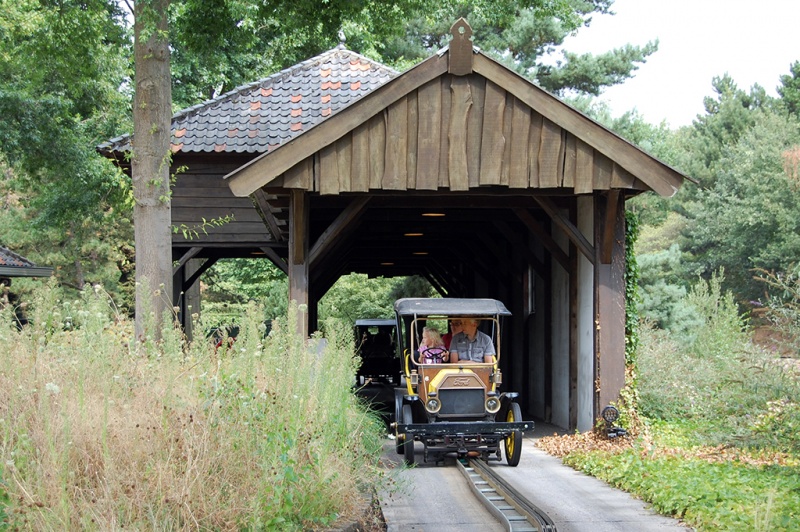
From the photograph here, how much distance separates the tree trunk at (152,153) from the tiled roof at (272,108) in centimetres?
639

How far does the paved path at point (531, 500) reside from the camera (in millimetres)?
7848

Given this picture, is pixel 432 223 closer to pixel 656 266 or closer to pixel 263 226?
pixel 263 226

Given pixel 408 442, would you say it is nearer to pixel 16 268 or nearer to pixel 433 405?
pixel 433 405

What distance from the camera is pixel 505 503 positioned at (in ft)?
28.9

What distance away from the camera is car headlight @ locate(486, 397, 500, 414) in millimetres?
11539

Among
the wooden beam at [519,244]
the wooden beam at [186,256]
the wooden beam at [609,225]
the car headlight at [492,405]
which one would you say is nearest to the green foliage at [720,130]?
the wooden beam at [519,244]

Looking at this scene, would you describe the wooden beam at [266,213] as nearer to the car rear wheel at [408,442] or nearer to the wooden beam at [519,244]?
the car rear wheel at [408,442]

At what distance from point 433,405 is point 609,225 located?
12.2 ft

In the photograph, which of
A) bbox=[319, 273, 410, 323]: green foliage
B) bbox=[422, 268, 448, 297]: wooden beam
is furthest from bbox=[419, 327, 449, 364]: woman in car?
bbox=[319, 273, 410, 323]: green foliage

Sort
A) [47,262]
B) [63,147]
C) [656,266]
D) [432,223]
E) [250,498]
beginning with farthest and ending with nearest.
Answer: [47,262]
[656,266]
[63,147]
[432,223]
[250,498]

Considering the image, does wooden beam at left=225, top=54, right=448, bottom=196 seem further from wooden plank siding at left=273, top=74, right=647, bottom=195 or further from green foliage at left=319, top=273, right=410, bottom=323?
→ green foliage at left=319, top=273, right=410, bottom=323

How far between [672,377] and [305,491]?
1036 cm

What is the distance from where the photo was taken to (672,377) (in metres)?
15.8

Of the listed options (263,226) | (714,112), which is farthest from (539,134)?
(714,112)
